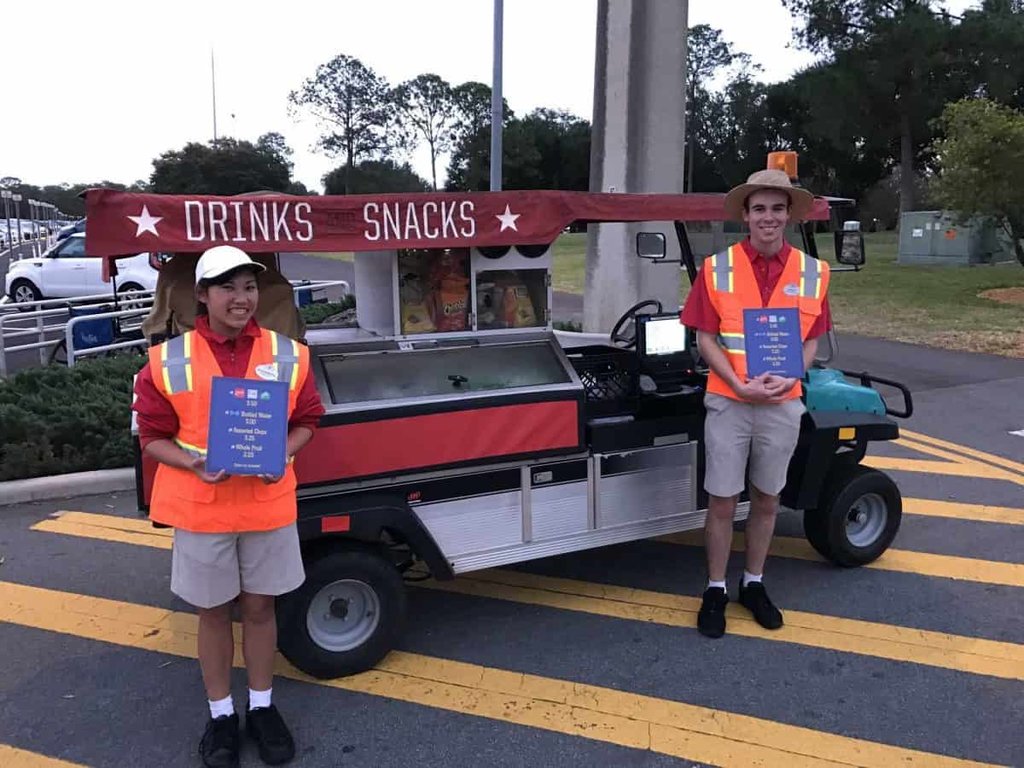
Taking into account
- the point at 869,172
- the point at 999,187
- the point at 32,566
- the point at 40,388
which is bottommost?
the point at 32,566

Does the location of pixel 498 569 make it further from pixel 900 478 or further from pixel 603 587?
pixel 900 478

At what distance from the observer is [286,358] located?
2.87m

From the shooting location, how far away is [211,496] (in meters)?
2.75

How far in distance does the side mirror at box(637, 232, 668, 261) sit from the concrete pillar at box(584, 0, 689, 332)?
241 inches

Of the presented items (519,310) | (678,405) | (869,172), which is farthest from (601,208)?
(869,172)

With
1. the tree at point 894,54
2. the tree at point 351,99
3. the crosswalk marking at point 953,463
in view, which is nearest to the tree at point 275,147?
the tree at point 351,99

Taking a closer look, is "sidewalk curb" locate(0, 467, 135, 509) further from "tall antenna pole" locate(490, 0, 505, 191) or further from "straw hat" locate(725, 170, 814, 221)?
"tall antenna pole" locate(490, 0, 505, 191)

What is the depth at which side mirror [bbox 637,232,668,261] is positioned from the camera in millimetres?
4523

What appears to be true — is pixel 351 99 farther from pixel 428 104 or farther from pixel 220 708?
pixel 220 708

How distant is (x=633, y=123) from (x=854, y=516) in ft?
24.8

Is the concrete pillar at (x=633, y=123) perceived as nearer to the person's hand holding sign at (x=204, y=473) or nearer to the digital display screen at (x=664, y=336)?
the digital display screen at (x=664, y=336)

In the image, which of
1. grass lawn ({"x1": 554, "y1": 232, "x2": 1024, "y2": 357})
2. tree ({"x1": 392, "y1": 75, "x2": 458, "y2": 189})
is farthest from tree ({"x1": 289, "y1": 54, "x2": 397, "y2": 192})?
grass lawn ({"x1": 554, "y1": 232, "x2": 1024, "y2": 357})

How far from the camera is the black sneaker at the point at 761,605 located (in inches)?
159

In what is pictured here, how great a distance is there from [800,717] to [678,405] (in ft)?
5.19
